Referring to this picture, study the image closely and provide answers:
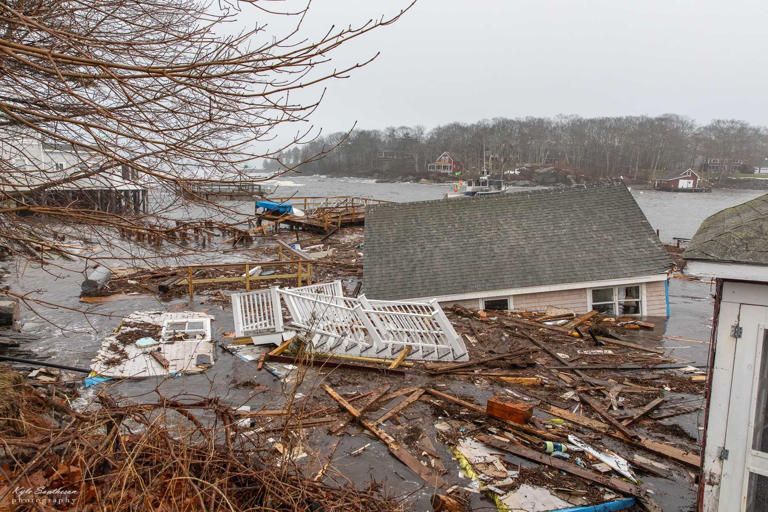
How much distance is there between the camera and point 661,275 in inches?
648

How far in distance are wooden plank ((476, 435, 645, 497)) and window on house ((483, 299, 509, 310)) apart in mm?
9870

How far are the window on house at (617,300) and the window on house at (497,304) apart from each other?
286 cm

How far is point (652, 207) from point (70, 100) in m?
71.7

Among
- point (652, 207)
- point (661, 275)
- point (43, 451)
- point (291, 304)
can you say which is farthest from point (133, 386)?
point (652, 207)

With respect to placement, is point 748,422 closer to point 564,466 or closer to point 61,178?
point 564,466

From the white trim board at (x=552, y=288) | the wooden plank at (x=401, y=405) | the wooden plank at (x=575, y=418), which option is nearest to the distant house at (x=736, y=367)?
the wooden plank at (x=575, y=418)

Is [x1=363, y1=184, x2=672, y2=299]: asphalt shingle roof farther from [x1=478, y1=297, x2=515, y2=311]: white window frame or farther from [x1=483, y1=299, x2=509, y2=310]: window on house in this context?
[x1=483, y1=299, x2=509, y2=310]: window on house

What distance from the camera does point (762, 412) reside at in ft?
13.1

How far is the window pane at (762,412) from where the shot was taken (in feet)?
13.0

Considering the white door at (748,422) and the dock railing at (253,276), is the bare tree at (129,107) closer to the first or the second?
the white door at (748,422)

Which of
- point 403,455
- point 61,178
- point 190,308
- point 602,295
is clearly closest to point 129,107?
point 61,178

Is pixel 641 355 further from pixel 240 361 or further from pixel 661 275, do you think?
pixel 240 361

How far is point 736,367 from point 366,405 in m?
5.38

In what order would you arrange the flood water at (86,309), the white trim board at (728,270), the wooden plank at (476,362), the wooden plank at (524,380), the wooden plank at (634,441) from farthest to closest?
the wooden plank at (476,362) → the wooden plank at (524,380) → the flood water at (86,309) → the wooden plank at (634,441) → the white trim board at (728,270)
